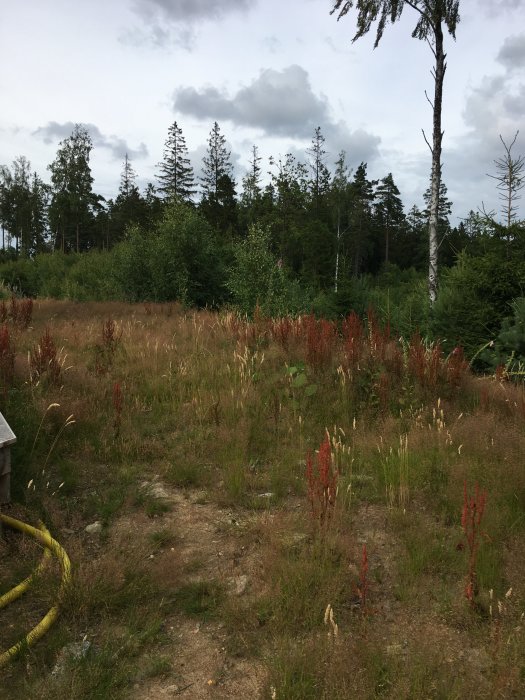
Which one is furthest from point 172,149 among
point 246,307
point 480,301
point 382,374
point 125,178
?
point 382,374

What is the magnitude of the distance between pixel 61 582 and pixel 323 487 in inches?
62.2

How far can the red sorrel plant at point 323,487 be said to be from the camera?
2928 mm

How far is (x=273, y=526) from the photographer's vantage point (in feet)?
10.9

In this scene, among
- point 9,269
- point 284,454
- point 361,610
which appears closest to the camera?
point 361,610

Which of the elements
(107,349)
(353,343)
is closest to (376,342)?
(353,343)

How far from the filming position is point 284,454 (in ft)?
15.3

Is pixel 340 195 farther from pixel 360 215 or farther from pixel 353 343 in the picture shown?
pixel 353 343

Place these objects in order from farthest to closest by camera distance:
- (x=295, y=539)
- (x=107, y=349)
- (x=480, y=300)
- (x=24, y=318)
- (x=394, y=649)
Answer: (x=24, y=318)
(x=480, y=300)
(x=107, y=349)
(x=295, y=539)
(x=394, y=649)

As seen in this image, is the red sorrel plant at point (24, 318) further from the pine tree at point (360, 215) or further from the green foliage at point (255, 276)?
the pine tree at point (360, 215)

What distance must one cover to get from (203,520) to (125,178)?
68481mm

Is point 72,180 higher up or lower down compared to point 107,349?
higher up

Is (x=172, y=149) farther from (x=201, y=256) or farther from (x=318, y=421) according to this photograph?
(x=318, y=421)

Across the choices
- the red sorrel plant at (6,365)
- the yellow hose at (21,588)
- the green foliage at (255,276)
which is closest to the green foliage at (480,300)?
the green foliage at (255,276)

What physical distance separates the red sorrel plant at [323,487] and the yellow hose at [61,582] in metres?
1.50
